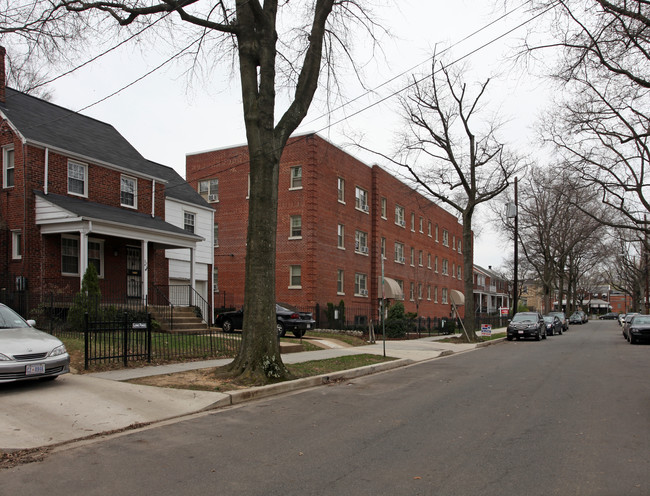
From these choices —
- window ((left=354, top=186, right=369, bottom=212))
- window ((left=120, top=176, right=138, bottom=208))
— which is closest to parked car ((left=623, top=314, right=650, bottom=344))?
window ((left=354, top=186, right=369, bottom=212))

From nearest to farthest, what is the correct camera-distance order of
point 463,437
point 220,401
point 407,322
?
point 463,437
point 220,401
point 407,322

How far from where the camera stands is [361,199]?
3650cm

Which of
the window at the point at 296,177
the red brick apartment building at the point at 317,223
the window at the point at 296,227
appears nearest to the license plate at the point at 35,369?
the red brick apartment building at the point at 317,223

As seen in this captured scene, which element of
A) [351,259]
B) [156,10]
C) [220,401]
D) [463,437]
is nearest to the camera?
[463,437]

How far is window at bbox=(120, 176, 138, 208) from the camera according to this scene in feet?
72.0

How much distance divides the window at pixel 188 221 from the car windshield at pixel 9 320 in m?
16.4

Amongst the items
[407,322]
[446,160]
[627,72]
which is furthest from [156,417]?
[446,160]

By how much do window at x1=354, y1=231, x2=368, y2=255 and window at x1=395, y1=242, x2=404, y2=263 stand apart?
5.24m

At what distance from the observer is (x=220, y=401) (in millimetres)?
9055

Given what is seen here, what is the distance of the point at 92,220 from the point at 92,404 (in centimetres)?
1029

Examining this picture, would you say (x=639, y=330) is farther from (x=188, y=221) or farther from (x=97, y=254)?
(x=97, y=254)

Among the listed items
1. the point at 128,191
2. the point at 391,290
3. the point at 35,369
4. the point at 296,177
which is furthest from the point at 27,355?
the point at 391,290

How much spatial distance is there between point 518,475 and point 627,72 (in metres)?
17.9

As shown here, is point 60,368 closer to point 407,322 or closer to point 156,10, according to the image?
point 156,10
